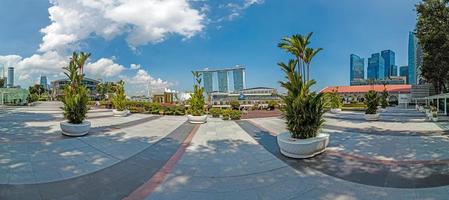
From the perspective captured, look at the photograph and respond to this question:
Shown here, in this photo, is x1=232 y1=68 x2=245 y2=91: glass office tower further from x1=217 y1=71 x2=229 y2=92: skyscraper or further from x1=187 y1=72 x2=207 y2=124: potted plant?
x1=187 y1=72 x2=207 y2=124: potted plant

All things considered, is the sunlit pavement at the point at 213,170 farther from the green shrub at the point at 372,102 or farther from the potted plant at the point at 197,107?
the green shrub at the point at 372,102

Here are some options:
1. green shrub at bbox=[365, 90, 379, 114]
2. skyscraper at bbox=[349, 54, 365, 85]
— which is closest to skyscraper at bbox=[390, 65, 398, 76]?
skyscraper at bbox=[349, 54, 365, 85]

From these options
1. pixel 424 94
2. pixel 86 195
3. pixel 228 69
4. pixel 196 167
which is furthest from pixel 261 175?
pixel 228 69

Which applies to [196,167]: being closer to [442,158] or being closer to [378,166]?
[378,166]

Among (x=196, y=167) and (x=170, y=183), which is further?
(x=196, y=167)

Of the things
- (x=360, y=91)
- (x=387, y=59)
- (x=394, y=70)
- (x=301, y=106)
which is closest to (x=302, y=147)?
(x=301, y=106)

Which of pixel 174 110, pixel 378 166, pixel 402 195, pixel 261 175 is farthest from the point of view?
pixel 174 110

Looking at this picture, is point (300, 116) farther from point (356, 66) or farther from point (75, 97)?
point (356, 66)

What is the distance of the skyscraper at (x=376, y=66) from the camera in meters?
136

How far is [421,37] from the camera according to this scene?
18.4 metres

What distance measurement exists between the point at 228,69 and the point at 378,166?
324ft

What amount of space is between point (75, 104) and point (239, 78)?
339ft

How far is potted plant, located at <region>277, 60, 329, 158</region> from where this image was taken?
23.0 ft

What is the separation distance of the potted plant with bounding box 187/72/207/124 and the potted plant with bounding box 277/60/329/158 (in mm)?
7964
